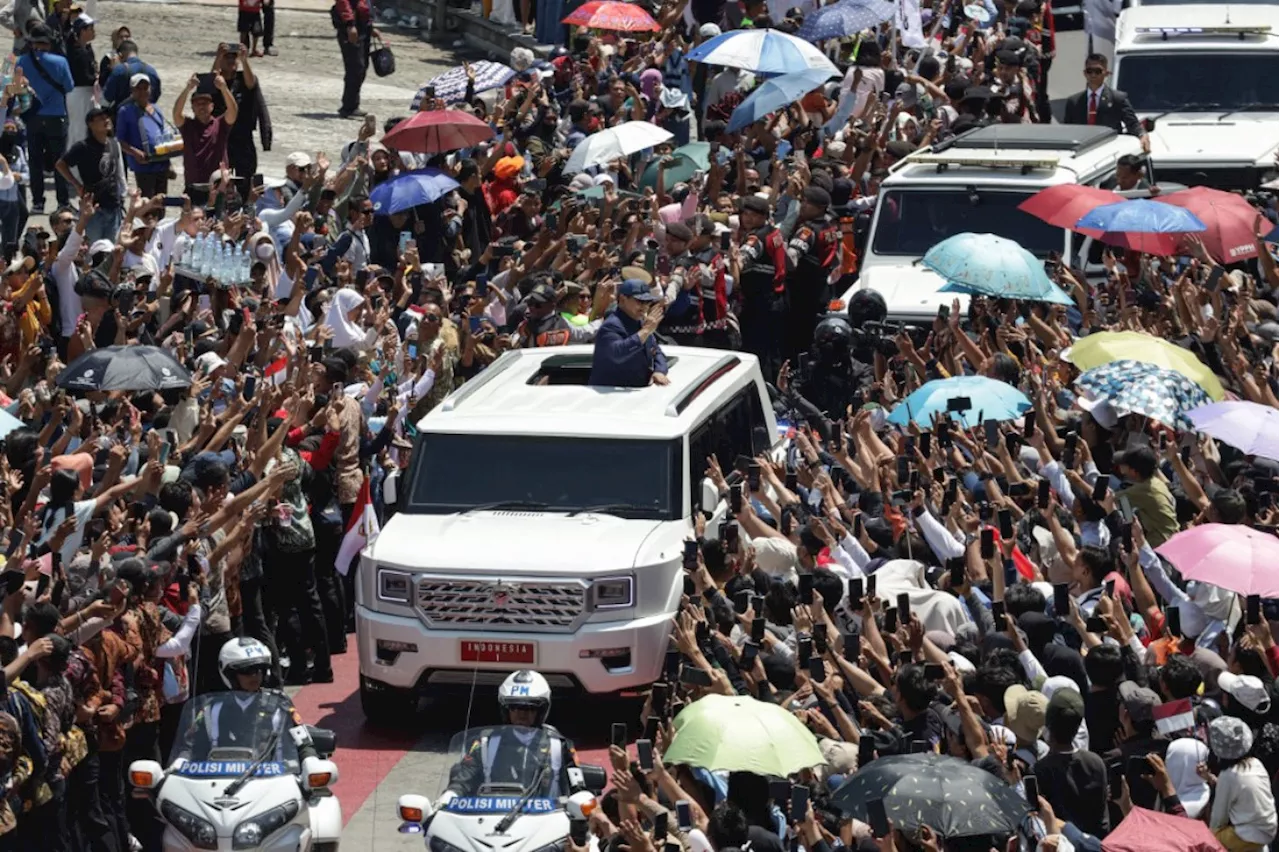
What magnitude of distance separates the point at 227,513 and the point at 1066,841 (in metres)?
6.65

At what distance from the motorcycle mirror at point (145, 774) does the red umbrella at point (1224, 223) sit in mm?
9655

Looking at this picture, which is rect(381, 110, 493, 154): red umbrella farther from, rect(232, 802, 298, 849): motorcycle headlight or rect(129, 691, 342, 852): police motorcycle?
rect(232, 802, 298, 849): motorcycle headlight

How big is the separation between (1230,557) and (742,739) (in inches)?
112

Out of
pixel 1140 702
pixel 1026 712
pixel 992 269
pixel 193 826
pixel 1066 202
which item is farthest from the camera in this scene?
pixel 1066 202

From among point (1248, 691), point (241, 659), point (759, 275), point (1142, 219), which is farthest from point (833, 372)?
point (1248, 691)

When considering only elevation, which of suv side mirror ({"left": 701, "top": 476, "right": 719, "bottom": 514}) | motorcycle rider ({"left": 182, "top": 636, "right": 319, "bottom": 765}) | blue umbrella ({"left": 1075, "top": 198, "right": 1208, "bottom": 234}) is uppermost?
blue umbrella ({"left": 1075, "top": 198, "right": 1208, "bottom": 234})

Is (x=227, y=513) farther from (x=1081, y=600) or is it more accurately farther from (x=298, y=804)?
(x=1081, y=600)

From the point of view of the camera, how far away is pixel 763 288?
20.4m

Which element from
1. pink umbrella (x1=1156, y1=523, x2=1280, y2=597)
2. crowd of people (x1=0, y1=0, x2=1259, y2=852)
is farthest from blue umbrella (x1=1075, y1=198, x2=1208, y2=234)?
pink umbrella (x1=1156, y1=523, x2=1280, y2=597)

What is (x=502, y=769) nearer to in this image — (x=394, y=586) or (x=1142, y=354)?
(x=394, y=586)

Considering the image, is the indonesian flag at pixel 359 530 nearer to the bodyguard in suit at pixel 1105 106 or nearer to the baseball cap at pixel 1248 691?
the baseball cap at pixel 1248 691

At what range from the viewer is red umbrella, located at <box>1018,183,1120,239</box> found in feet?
61.2

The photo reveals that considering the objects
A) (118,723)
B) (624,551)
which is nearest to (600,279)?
(624,551)

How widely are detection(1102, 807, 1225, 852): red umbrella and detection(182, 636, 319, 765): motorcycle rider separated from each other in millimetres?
4405
